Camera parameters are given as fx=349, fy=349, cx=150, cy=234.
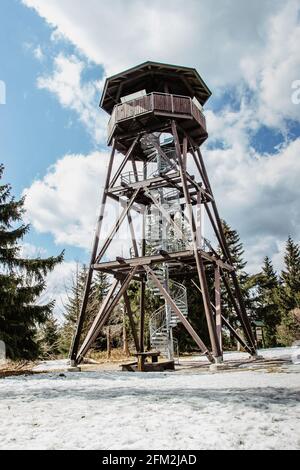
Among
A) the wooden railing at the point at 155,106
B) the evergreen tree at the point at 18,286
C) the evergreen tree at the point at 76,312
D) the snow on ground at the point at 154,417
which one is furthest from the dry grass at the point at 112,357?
the snow on ground at the point at 154,417

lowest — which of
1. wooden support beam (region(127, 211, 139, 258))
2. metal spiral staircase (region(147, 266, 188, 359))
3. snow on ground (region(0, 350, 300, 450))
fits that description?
snow on ground (region(0, 350, 300, 450))

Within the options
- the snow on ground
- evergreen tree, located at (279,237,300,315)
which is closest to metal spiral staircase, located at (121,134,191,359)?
the snow on ground

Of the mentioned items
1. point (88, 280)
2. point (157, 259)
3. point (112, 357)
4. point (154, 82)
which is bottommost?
point (112, 357)

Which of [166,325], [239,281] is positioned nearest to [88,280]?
[166,325]

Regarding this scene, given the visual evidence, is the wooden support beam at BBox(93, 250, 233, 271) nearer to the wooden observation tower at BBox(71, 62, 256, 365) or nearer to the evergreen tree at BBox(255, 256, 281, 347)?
the wooden observation tower at BBox(71, 62, 256, 365)

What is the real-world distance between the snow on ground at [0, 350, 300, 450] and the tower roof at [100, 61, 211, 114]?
13.5 meters

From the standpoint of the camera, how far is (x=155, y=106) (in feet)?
50.0

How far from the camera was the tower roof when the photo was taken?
15.8 m

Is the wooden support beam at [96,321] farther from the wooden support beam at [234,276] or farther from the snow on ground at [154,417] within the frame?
the snow on ground at [154,417]

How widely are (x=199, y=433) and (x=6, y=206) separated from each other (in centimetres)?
1337

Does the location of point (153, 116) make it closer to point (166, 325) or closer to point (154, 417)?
point (166, 325)

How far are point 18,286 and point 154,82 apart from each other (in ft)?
37.0

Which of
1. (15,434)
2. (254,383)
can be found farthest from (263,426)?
(254,383)
